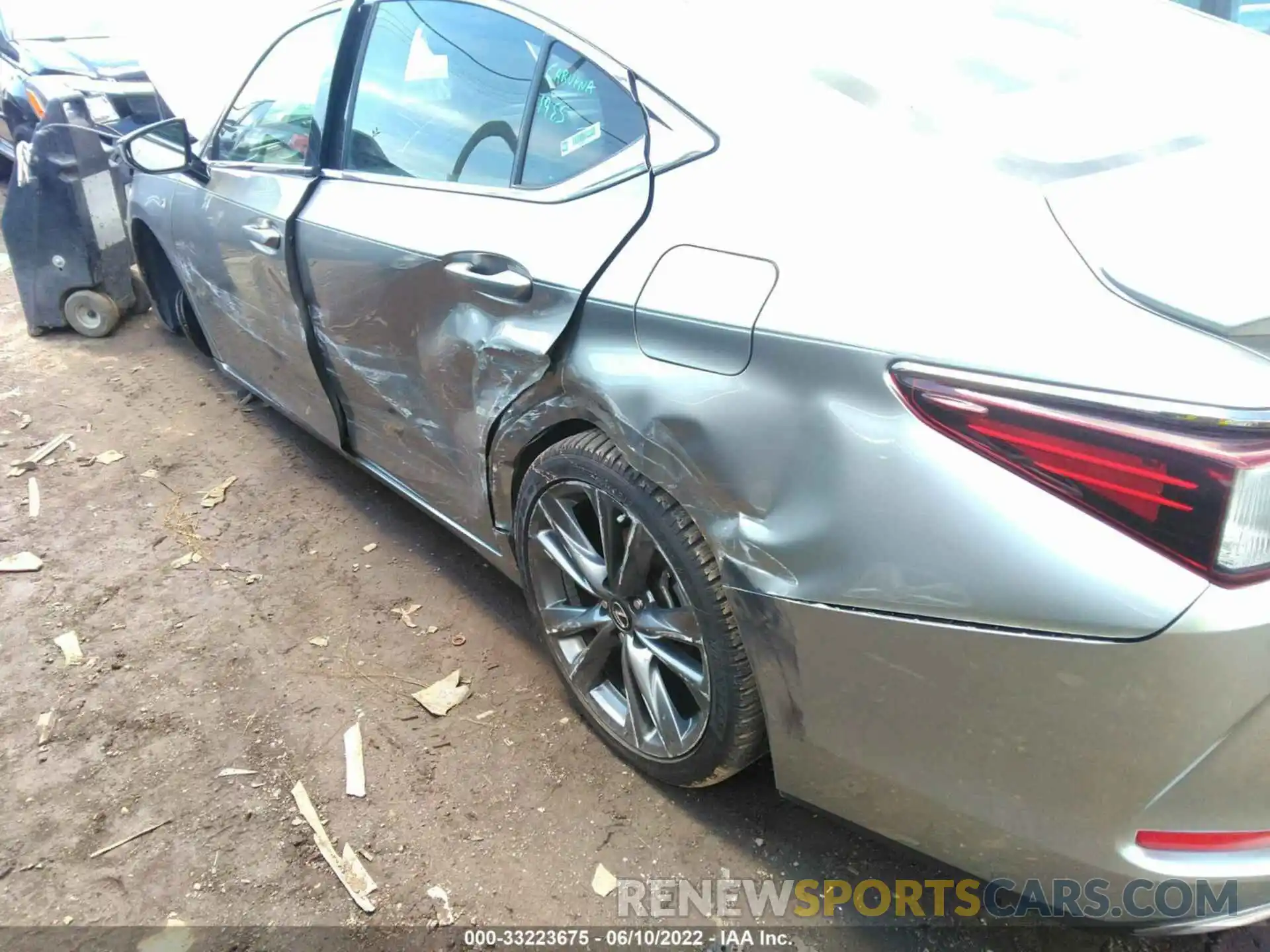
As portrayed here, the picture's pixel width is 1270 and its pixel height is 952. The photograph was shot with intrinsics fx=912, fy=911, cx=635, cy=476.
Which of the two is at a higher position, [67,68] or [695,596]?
[67,68]

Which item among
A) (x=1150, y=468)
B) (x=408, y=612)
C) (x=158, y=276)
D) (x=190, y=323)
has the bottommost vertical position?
(x=408, y=612)

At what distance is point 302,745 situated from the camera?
8.07ft

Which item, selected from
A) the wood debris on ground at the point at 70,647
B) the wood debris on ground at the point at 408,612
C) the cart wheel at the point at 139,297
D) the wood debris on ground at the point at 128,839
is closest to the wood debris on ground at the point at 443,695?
the wood debris on ground at the point at 408,612

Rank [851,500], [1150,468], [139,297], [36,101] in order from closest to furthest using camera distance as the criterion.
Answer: [1150,468]
[851,500]
[139,297]
[36,101]

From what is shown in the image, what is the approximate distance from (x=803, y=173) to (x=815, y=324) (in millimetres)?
321

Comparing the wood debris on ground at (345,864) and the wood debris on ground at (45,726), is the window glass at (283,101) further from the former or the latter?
the wood debris on ground at (345,864)

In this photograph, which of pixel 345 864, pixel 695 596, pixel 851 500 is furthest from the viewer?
pixel 345 864

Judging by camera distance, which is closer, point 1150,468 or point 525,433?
point 1150,468

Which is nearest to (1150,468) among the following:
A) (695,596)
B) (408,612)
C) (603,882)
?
(695,596)

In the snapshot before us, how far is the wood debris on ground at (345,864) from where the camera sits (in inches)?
80.8

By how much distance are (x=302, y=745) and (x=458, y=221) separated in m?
1.44

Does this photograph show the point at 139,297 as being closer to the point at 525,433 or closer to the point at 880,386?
the point at 525,433

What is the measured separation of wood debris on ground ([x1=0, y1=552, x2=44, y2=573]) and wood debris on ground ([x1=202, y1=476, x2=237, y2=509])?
586mm

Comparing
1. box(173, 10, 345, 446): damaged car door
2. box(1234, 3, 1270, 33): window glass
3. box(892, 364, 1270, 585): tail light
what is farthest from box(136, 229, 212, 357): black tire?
box(1234, 3, 1270, 33): window glass
